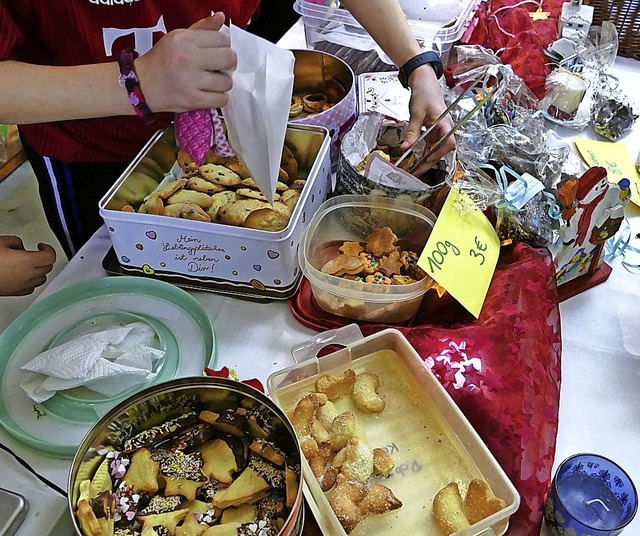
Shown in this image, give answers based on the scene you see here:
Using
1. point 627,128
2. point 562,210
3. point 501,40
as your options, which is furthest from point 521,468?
point 501,40

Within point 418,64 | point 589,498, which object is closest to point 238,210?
point 418,64

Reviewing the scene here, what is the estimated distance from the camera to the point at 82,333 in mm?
746

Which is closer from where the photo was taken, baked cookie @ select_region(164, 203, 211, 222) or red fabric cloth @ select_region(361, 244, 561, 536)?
red fabric cloth @ select_region(361, 244, 561, 536)

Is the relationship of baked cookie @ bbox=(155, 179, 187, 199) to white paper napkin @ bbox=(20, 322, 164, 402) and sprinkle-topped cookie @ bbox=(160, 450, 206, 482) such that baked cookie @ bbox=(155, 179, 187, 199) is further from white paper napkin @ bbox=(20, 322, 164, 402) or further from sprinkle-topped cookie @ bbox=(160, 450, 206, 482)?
sprinkle-topped cookie @ bbox=(160, 450, 206, 482)

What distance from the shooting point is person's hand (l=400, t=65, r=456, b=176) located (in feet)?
2.79

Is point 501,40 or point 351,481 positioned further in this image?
point 501,40

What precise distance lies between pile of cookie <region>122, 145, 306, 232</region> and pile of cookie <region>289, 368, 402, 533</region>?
0.74 ft

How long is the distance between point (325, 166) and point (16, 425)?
50 cm

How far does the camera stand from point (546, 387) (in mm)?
658

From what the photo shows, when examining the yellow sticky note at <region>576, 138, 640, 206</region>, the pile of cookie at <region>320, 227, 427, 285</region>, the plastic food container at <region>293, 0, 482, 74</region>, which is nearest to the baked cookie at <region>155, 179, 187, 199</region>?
the pile of cookie at <region>320, 227, 427, 285</region>

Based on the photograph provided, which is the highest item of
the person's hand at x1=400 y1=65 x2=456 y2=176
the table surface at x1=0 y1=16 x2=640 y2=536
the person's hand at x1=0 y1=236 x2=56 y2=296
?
the person's hand at x1=400 y1=65 x2=456 y2=176

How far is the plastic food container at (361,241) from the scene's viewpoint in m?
0.73

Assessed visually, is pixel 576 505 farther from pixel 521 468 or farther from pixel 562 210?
pixel 562 210

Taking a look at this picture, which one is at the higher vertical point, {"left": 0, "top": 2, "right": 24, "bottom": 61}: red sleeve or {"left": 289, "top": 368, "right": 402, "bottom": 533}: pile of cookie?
{"left": 0, "top": 2, "right": 24, "bottom": 61}: red sleeve
